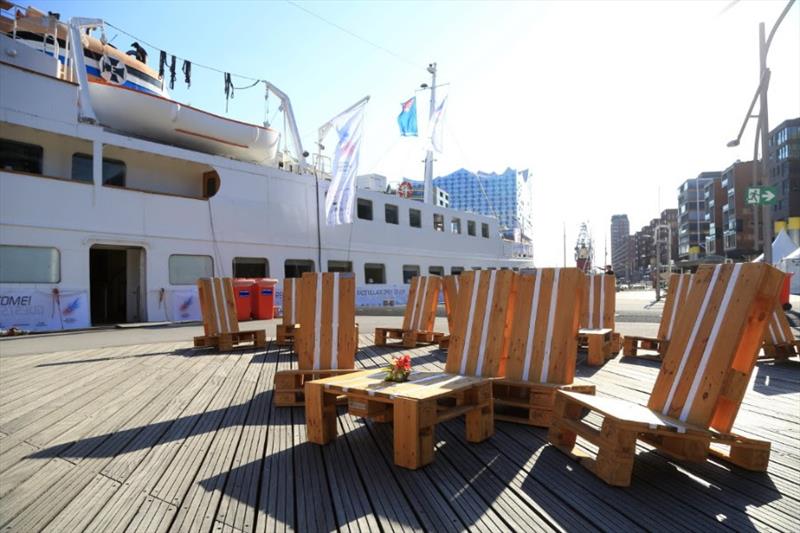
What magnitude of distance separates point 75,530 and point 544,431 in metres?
3.35

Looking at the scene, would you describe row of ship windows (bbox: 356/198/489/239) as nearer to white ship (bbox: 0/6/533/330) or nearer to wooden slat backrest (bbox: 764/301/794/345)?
white ship (bbox: 0/6/533/330)

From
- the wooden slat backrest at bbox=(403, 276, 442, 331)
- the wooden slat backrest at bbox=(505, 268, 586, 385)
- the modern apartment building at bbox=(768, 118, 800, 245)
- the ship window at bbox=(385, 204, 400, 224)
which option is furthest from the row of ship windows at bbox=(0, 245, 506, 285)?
the modern apartment building at bbox=(768, 118, 800, 245)

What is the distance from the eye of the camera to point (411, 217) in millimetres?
25281

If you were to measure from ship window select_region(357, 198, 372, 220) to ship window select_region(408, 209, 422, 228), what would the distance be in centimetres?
299

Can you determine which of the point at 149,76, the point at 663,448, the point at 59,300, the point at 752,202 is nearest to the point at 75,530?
the point at 663,448

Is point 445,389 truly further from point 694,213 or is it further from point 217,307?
point 694,213

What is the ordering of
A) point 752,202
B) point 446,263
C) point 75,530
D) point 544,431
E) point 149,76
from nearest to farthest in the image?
1. point 75,530
2. point 544,431
3. point 752,202
4. point 149,76
5. point 446,263

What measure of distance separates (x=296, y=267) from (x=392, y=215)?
6516 millimetres

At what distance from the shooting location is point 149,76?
1931 centimetres

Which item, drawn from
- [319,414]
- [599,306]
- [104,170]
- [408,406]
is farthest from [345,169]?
[408,406]

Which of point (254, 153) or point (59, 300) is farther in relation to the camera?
point (254, 153)

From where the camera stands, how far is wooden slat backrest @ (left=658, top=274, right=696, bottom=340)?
23.9 feet

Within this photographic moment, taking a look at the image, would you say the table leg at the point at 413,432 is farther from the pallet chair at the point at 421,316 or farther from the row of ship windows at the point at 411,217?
the row of ship windows at the point at 411,217

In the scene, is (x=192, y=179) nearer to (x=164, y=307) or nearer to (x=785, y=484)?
(x=164, y=307)
